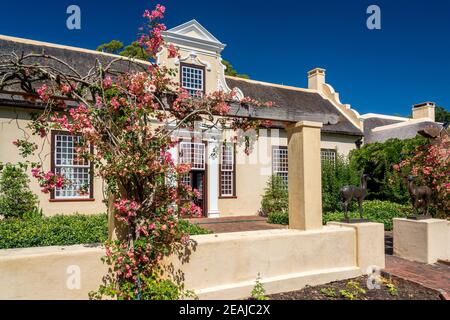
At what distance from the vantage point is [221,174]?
15.6 metres

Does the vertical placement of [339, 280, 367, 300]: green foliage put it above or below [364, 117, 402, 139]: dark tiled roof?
below

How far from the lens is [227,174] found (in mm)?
15852

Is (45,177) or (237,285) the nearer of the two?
(45,177)

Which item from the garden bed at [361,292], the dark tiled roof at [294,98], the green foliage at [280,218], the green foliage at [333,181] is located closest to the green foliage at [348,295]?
the garden bed at [361,292]

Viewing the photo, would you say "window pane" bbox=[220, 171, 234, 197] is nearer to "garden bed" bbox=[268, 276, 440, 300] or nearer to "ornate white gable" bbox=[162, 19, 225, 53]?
"ornate white gable" bbox=[162, 19, 225, 53]

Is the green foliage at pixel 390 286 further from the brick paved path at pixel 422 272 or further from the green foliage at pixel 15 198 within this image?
the green foliage at pixel 15 198

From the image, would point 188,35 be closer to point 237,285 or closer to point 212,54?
point 212,54

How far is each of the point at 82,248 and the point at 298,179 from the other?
3536 mm

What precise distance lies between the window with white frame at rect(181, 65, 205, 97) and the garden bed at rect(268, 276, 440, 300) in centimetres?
1040

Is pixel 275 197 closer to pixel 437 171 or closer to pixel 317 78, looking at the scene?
pixel 437 171

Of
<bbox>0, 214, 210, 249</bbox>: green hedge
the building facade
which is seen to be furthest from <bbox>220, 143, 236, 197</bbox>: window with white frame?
<bbox>0, 214, 210, 249</bbox>: green hedge

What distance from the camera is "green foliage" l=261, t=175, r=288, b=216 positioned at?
15810 mm
